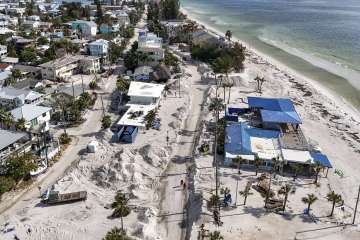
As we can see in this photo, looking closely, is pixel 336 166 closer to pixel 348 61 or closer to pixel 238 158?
pixel 238 158

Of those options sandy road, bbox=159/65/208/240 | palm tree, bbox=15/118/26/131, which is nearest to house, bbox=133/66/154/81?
sandy road, bbox=159/65/208/240

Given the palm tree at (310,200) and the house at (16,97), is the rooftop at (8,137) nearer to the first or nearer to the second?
the house at (16,97)

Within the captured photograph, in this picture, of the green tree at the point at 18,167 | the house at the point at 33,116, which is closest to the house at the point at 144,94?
the house at the point at 33,116

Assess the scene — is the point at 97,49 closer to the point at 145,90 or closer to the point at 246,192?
the point at 145,90

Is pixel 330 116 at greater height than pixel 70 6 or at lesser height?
lesser

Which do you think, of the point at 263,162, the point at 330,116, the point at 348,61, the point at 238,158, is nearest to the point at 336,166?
the point at 263,162

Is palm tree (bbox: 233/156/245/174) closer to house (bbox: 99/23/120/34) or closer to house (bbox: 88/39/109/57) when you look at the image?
house (bbox: 88/39/109/57)
